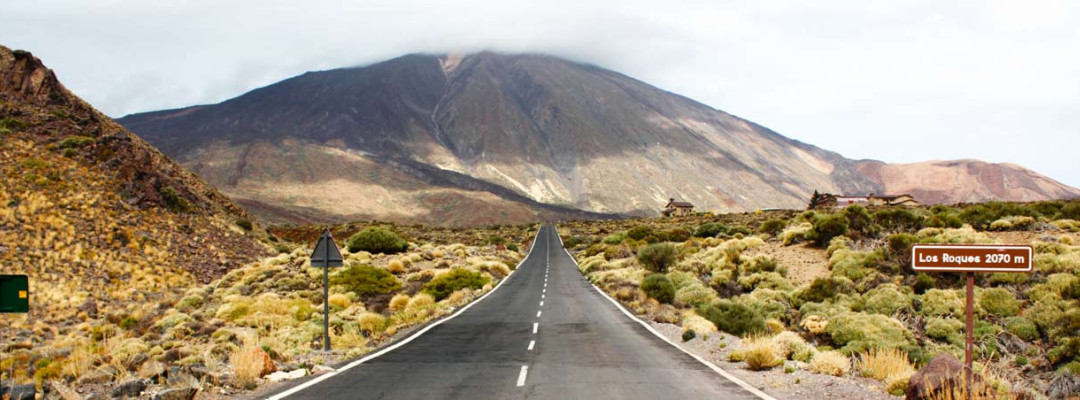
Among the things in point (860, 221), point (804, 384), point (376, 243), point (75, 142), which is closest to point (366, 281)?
point (376, 243)

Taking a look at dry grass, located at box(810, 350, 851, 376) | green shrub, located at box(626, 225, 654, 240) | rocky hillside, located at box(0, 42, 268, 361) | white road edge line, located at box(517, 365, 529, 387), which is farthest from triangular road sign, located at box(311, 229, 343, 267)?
green shrub, located at box(626, 225, 654, 240)

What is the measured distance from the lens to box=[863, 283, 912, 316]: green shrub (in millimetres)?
20500

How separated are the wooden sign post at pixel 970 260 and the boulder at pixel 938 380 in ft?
0.40

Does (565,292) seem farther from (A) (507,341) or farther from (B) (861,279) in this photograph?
(A) (507,341)

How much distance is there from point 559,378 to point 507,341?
5283 millimetres

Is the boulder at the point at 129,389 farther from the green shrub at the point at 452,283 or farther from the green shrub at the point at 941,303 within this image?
the green shrub at the point at 941,303

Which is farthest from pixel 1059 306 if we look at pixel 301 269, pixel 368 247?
pixel 368 247

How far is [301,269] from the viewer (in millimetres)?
35031

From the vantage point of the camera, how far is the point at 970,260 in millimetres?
8422

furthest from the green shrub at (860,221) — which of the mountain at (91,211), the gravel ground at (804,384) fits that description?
the mountain at (91,211)

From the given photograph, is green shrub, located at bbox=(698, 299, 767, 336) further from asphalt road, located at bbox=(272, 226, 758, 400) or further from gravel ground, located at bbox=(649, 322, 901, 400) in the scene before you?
gravel ground, located at bbox=(649, 322, 901, 400)

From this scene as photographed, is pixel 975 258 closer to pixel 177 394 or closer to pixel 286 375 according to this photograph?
pixel 286 375

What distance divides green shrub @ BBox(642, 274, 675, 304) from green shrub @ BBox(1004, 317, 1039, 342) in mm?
11121

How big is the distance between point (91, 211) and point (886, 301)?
4173 centimetres
